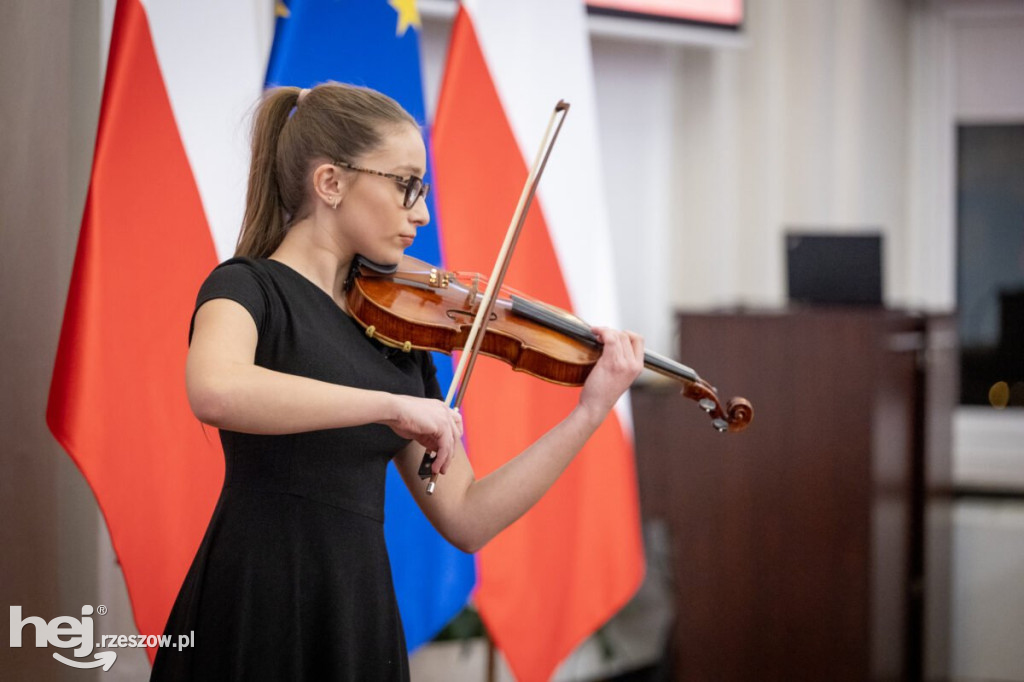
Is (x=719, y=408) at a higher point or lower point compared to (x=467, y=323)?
lower

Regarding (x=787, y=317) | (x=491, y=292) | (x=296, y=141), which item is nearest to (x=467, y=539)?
(x=491, y=292)

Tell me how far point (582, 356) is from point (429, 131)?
3.27 feet

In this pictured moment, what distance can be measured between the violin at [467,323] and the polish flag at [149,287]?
1.70 feet

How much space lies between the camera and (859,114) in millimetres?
3672

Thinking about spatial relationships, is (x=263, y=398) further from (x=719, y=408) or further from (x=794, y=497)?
(x=794, y=497)

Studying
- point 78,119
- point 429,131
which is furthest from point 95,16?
point 429,131

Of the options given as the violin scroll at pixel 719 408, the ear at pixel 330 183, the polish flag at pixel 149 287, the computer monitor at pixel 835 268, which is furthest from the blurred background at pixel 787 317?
the violin scroll at pixel 719 408

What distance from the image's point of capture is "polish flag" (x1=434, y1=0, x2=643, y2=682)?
2.14m

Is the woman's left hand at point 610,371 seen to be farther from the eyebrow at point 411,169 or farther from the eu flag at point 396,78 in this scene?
the eu flag at point 396,78

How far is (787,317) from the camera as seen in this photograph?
2688 mm

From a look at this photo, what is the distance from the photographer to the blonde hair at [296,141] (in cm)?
120

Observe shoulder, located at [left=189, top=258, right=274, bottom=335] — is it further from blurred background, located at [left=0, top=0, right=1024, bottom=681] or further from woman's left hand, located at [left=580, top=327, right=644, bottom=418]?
blurred background, located at [left=0, top=0, right=1024, bottom=681]

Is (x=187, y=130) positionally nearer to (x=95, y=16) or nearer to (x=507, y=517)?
(x=95, y=16)

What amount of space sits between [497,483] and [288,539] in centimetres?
28
